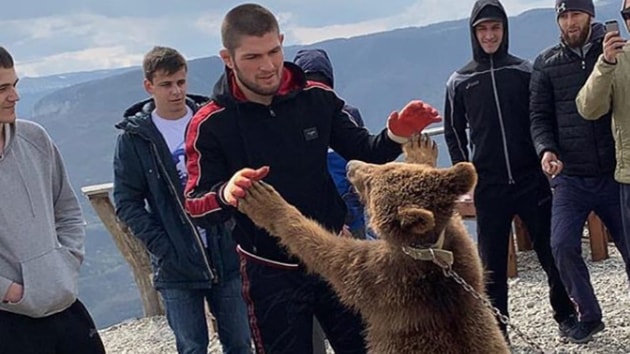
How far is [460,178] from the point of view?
3316 millimetres

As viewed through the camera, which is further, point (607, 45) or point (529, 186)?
point (529, 186)

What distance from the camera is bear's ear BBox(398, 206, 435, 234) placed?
10.4 ft

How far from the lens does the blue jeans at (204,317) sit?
193 inches

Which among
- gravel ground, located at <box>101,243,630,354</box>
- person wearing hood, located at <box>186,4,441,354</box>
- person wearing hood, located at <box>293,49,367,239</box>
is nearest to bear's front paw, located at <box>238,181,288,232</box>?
person wearing hood, located at <box>186,4,441,354</box>

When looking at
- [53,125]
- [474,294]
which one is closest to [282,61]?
[474,294]

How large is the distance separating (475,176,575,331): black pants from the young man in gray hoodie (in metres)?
2.82

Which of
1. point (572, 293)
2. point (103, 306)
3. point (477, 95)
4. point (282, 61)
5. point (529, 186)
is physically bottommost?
point (103, 306)

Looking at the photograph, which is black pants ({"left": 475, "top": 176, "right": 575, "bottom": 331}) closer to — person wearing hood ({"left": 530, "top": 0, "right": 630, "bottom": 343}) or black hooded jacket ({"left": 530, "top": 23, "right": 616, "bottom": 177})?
person wearing hood ({"left": 530, "top": 0, "right": 630, "bottom": 343})

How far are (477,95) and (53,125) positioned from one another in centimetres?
9204

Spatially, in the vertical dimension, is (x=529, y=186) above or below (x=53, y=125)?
above

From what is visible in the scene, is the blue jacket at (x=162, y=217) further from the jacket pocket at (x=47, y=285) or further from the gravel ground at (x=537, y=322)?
the gravel ground at (x=537, y=322)

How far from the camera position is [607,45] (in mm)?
4844

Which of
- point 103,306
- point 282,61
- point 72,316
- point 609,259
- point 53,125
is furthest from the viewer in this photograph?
point 53,125

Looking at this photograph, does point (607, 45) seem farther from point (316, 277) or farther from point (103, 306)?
point (103, 306)
